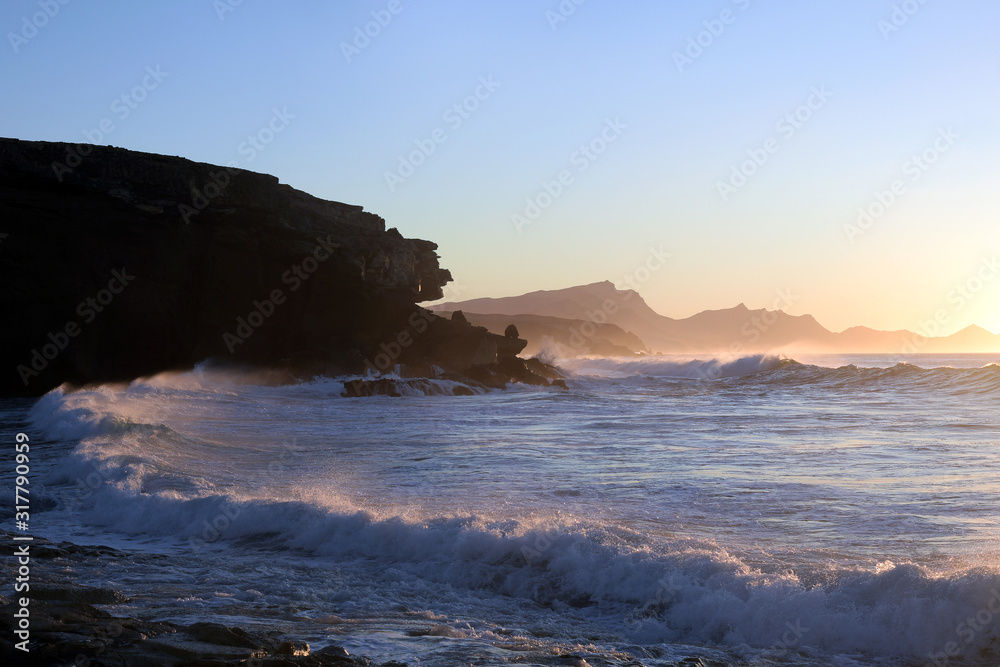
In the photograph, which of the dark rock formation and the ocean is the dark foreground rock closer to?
the ocean

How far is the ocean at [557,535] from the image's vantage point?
5.21 m

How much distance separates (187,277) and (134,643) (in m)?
33.6

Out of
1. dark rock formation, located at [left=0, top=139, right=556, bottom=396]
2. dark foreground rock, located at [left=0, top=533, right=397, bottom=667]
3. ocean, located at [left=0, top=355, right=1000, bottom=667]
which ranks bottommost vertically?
ocean, located at [left=0, top=355, right=1000, bottom=667]

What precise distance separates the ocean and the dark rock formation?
15108 millimetres

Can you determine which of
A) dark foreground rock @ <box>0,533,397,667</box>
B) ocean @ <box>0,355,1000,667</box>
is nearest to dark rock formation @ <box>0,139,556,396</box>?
ocean @ <box>0,355,1000,667</box>

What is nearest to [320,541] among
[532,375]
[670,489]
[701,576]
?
[701,576]

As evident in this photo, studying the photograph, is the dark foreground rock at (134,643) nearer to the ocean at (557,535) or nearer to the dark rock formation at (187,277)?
the ocean at (557,535)

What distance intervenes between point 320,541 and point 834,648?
4879mm

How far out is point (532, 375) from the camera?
42.4 meters

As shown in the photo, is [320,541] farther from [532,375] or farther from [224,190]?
[532,375]

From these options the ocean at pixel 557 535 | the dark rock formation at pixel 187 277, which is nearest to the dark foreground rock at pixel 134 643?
the ocean at pixel 557 535

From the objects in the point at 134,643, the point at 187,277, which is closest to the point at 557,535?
the point at 134,643

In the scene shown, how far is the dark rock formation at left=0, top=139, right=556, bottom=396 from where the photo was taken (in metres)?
29.8

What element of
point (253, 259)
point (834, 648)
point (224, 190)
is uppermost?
point (224, 190)
